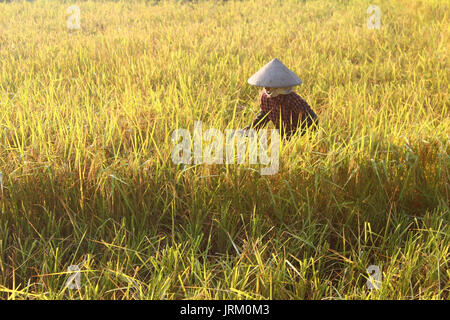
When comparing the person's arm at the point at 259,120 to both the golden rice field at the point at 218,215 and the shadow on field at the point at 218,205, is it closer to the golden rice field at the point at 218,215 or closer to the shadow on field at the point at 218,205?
the golden rice field at the point at 218,215

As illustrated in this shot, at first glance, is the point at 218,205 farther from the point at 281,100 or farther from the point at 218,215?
the point at 281,100

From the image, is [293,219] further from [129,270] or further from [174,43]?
[174,43]

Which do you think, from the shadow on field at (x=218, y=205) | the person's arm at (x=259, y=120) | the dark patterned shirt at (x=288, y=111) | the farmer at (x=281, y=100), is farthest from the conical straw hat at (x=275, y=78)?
the shadow on field at (x=218, y=205)

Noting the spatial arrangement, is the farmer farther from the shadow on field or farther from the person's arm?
the shadow on field

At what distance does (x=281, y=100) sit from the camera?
2.31 metres

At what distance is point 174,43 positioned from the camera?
492 cm

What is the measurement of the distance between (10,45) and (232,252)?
15.7ft

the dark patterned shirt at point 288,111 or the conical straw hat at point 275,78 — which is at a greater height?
the conical straw hat at point 275,78

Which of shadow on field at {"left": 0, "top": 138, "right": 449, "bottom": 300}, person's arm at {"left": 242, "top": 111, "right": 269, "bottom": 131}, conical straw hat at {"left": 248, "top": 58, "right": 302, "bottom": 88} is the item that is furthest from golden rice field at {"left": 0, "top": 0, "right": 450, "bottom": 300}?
conical straw hat at {"left": 248, "top": 58, "right": 302, "bottom": 88}

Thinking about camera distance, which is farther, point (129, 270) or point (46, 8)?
point (46, 8)

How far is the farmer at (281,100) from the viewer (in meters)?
2.19

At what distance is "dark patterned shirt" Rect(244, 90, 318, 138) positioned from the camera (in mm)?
2273

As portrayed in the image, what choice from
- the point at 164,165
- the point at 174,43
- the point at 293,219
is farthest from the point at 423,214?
the point at 174,43

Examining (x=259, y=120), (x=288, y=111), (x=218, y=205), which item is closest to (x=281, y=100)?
(x=288, y=111)
